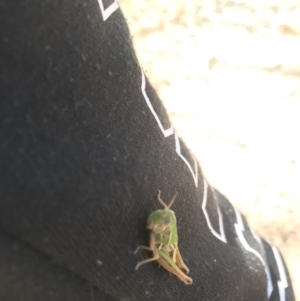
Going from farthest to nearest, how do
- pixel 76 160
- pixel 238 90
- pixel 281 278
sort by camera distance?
pixel 238 90 < pixel 281 278 < pixel 76 160

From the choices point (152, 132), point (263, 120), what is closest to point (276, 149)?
point (263, 120)

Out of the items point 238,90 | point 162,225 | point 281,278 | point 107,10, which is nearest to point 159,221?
point 162,225

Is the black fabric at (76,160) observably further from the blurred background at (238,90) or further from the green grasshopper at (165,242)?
the blurred background at (238,90)

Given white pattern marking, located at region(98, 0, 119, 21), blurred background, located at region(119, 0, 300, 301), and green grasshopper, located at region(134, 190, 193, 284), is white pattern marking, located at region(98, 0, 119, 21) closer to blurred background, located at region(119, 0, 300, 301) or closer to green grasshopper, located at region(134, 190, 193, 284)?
green grasshopper, located at region(134, 190, 193, 284)

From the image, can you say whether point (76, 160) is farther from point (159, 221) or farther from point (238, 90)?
point (238, 90)

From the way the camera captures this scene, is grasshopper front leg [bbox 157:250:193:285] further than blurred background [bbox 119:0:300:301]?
No

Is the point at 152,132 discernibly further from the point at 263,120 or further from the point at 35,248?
the point at 263,120

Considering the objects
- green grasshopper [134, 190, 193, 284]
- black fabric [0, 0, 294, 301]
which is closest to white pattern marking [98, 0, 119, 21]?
black fabric [0, 0, 294, 301]
